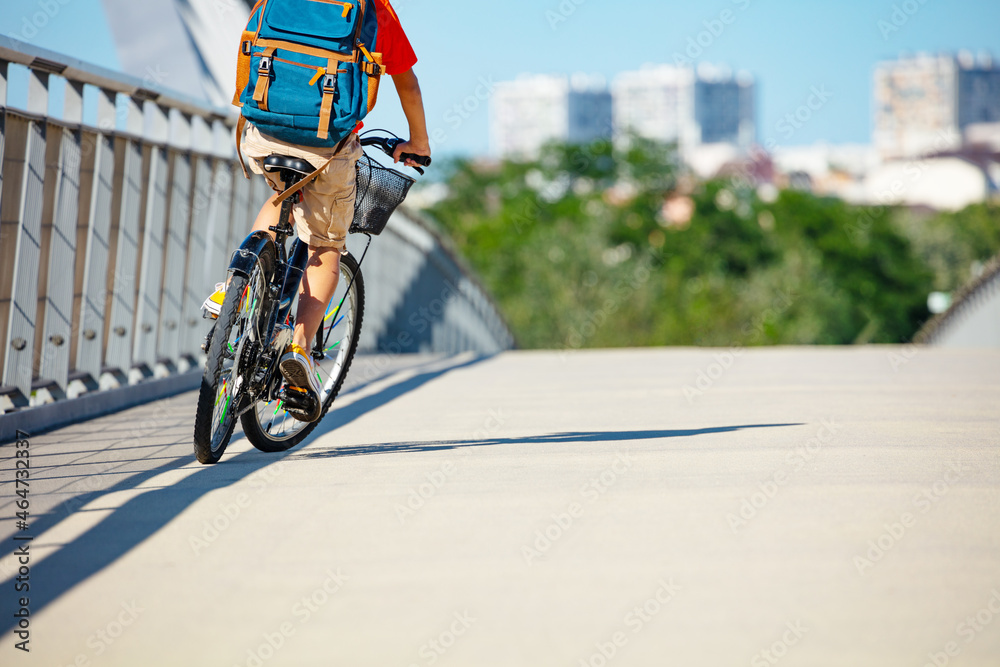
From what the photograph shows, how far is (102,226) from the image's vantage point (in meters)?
5.84

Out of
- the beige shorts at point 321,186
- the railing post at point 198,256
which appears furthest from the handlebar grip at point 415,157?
the railing post at point 198,256

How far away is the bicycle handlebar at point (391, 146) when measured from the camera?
442 cm

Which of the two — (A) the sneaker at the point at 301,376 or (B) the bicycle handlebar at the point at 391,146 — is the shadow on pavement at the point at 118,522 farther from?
(B) the bicycle handlebar at the point at 391,146

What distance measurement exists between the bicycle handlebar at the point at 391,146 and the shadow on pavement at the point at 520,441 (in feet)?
3.31

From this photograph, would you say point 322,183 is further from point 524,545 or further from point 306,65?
point 524,545

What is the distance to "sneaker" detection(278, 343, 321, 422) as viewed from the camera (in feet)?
13.3

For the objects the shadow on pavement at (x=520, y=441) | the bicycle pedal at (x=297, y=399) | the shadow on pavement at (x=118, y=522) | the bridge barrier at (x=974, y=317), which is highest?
the bicycle pedal at (x=297, y=399)

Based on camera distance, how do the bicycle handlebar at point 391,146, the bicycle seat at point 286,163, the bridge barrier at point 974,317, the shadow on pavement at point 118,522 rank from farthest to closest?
the bridge barrier at point 974,317, the bicycle handlebar at point 391,146, the bicycle seat at point 286,163, the shadow on pavement at point 118,522

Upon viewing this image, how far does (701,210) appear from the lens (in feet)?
235

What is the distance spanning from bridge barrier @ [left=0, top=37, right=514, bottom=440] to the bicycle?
115 cm

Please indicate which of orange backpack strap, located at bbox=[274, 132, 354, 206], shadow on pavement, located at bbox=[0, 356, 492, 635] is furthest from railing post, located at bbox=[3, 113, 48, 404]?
orange backpack strap, located at bbox=[274, 132, 354, 206]

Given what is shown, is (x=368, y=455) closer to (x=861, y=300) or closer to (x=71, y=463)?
(x=71, y=463)

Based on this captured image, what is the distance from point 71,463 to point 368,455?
1.00 meters

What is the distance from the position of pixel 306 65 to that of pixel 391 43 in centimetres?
34
